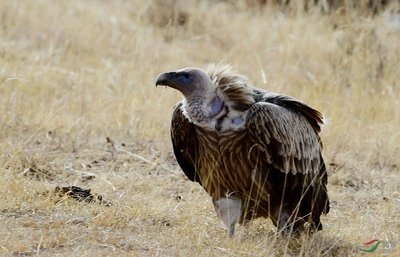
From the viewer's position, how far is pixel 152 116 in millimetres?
8547

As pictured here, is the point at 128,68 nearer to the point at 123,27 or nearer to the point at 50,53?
the point at 50,53

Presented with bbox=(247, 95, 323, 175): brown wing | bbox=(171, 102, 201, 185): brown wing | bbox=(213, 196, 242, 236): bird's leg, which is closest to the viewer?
bbox=(247, 95, 323, 175): brown wing

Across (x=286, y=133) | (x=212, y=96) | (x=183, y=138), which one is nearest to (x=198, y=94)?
(x=212, y=96)

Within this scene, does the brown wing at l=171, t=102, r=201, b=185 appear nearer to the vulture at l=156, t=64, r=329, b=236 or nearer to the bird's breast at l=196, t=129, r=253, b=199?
the vulture at l=156, t=64, r=329, b=236

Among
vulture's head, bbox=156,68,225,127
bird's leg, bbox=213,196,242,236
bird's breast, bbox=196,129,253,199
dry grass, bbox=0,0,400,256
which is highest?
vulture's head, bbox=156,68,225,127

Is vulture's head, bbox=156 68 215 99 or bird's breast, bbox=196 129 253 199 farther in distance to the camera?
vulture's head, bbox=156 68 215 99

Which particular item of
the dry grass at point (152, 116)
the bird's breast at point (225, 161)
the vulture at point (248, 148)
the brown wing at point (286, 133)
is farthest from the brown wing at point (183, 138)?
the brown wing at point (286, 133)

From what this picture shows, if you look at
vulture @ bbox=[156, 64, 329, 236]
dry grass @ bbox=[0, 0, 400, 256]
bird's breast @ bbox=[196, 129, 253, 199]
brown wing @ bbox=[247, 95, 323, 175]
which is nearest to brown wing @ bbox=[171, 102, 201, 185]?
vulture @ bbox=[156, 64, 329, 236]

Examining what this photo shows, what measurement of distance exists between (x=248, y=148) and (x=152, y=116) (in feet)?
9.64

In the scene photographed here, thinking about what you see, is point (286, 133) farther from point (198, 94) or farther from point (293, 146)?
point (198, 94)

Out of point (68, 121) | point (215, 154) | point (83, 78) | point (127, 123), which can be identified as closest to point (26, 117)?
point (68, 121)

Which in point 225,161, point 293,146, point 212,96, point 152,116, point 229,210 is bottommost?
point 152,116

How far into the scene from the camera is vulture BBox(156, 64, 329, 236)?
5707 mm

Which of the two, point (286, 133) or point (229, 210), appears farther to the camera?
point (229, 210)
